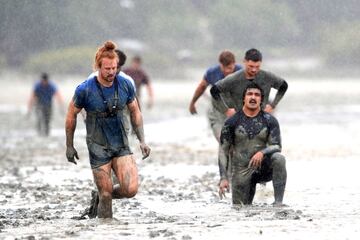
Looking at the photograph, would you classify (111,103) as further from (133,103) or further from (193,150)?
(193,150)

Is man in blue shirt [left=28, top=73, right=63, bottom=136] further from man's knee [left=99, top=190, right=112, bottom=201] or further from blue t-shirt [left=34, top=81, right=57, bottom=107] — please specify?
man's knee [left=99, top=190, right=112, bottom=201]

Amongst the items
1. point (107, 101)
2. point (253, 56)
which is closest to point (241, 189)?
point (253, 56)

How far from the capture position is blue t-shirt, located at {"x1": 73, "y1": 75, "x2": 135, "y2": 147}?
32.0 ft

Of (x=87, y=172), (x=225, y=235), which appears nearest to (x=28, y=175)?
(x=87, y=172)

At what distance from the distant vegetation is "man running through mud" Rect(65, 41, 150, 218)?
48.5 metres

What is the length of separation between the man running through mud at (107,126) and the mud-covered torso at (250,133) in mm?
1433

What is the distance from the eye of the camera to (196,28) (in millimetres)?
66250

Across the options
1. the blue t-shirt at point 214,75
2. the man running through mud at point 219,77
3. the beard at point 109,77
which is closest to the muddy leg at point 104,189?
the beard at point 109,77

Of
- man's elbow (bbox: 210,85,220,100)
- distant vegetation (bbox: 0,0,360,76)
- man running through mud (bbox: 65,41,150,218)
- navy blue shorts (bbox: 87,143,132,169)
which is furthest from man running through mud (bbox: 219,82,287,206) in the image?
distant vegetation (bbox: 0,0,360,76)

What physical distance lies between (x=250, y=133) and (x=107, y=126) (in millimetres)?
1788

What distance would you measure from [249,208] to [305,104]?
2817 centimetres

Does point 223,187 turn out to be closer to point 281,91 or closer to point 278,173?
point 278,173

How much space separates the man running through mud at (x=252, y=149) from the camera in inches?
432

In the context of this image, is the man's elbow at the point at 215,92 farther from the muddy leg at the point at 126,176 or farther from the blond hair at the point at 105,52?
the blond hair at the point at 105,52
